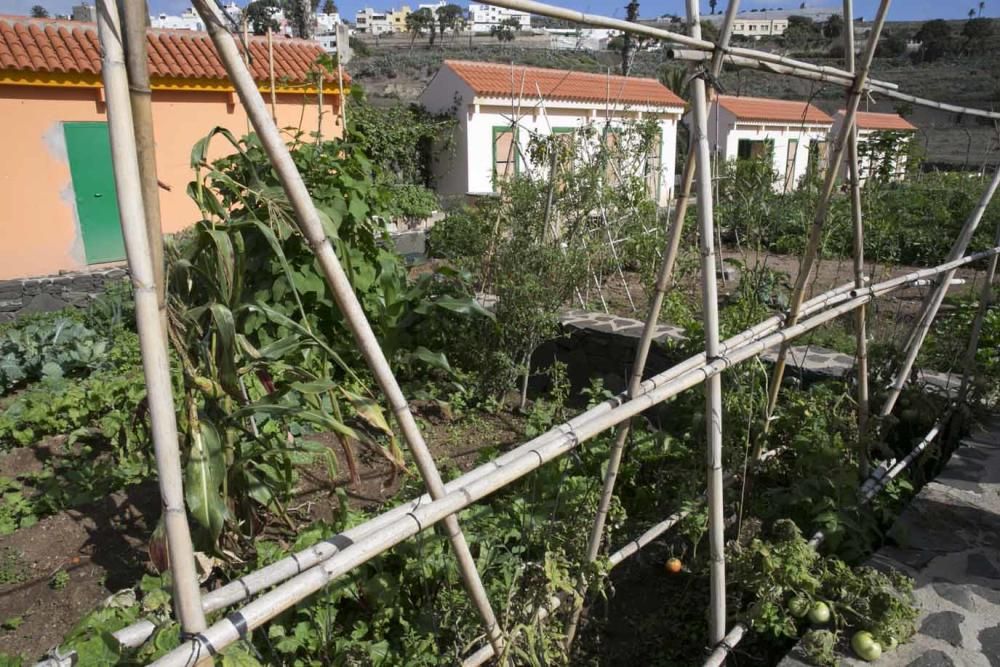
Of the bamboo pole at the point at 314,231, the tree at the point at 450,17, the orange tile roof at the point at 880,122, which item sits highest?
the tree at the point at 450,17

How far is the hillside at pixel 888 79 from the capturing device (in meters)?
21.4

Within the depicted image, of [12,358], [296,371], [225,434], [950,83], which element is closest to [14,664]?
[225,434]

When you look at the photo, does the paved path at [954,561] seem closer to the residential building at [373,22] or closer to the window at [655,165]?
the window at [655,165]

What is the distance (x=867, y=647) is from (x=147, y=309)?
7.03 ft

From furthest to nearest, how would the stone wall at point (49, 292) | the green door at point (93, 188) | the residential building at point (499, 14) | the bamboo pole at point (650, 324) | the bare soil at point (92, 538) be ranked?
the green door at point (93, 188), the stone wall at point (49, 292), the bare soil at point (92, 538), the bamboo pole at point (650, 324), the residential building at point (499, 14)

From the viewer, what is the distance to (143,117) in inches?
42.3

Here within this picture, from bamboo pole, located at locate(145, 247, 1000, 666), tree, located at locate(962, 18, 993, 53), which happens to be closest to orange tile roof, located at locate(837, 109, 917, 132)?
bamboo pole, located at locate(145, 247, 1000, 666)

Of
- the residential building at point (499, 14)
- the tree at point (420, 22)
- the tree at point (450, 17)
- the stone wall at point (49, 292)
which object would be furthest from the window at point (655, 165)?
the tree at point (420, 22)

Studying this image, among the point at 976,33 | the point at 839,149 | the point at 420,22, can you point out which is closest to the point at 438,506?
A: the point at 839,149

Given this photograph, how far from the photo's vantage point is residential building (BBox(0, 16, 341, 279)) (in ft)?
26.7

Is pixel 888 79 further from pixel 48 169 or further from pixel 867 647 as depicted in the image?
pixel 867 647

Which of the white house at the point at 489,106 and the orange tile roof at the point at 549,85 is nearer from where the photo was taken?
the orange tile roof at the point at 549,85

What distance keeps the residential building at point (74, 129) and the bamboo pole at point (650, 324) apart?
6564 mm

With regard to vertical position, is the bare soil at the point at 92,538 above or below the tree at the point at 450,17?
below
